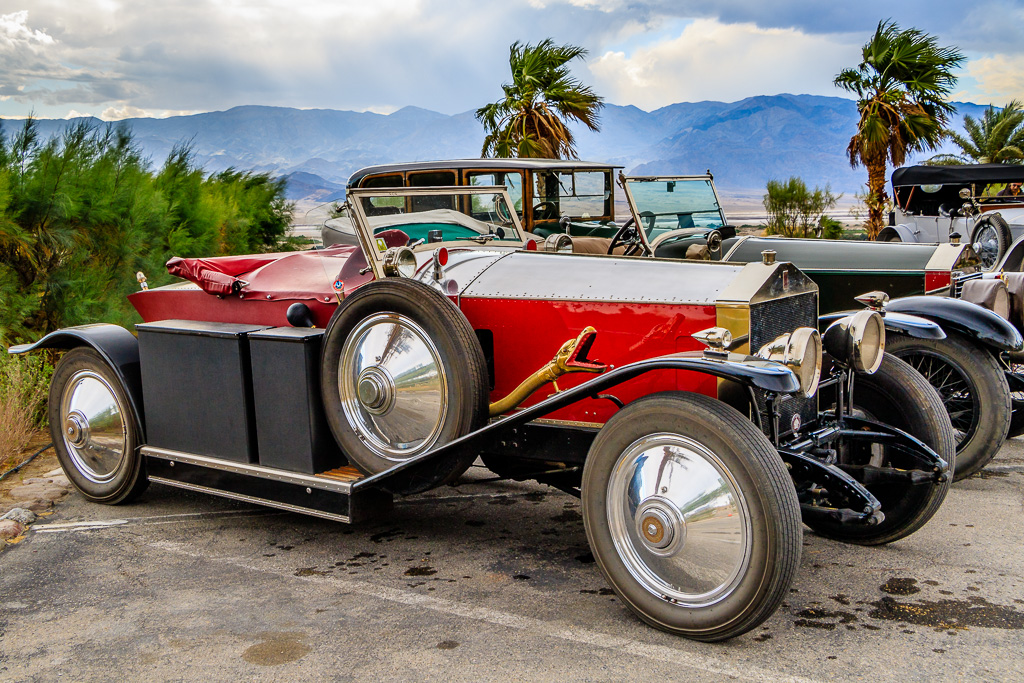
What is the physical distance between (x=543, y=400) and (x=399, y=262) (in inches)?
41.9

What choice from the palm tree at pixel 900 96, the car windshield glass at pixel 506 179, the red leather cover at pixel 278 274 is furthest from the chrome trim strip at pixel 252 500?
the palm tree at pixel 900 96

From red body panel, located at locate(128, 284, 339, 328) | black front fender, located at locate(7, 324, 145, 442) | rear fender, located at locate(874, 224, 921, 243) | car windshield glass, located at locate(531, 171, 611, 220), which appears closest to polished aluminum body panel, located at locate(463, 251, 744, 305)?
red body panel, located at locate(128, 284, 339, 328)

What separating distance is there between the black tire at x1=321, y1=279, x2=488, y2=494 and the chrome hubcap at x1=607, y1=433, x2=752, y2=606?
812mm

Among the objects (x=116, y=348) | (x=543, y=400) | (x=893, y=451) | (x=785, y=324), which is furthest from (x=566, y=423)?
(x=116, y=348)

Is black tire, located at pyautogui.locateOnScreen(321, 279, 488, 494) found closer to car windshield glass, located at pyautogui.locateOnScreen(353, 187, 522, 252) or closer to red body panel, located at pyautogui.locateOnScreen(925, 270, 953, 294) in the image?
car windshield glass, located at pyautogui.locateOnScreen(353, 187, 522, 252)

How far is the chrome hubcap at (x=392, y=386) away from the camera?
3688 mm

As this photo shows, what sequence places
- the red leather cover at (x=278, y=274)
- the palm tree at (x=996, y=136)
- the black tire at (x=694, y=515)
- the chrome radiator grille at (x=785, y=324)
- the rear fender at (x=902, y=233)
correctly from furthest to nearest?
1. the palm tree at (x=996, y=136)
2. the rear fender at (x=902, y=233)
3. the red leather cover at (x=278, y=274)
4. the chrome radiator grille at (x=785, y=324)
5. the black tire at (x=694, y=515)

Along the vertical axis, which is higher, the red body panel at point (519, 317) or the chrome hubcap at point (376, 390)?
the red body panel at point (519, 317)

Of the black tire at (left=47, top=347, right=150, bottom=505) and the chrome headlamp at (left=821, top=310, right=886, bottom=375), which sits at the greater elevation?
the chrome headlamp at (left=821, top=310, right=886, bottom=375)

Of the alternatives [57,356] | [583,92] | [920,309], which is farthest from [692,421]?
[583,92]

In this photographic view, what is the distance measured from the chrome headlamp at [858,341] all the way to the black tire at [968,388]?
1.31 meters

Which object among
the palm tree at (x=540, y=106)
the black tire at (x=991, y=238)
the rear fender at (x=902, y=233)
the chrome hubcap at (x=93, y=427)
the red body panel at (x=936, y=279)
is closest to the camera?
the chrome hubcap at (x=93, y=427)

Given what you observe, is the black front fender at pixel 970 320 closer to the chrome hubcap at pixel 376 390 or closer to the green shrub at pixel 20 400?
the chrome hubcap at pixel 376 390

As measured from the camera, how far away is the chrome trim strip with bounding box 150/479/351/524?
3844 millimetres
